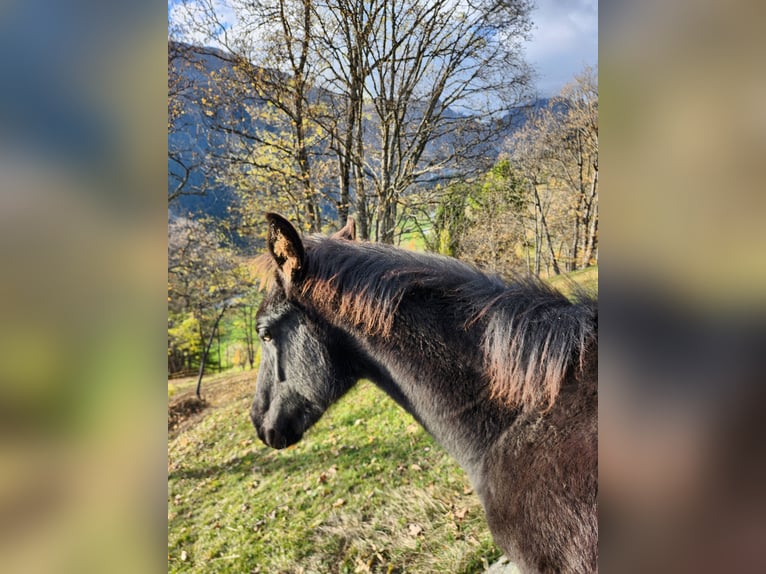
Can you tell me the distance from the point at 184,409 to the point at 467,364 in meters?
5.45

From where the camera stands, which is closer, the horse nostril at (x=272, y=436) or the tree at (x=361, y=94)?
the horse nostril at (x=272, y=436)

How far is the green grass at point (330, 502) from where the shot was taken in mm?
2902

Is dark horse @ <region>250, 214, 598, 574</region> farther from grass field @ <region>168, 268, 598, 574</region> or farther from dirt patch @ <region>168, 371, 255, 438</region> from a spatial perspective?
dirt patch @ <region>168, 371, 255, 438</region>

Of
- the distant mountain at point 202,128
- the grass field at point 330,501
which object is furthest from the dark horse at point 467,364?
the distant mountain at point 202,128

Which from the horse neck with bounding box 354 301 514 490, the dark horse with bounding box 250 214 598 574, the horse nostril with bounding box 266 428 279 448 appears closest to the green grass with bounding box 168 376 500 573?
the horse nostril with bounding box 266 428 279 448

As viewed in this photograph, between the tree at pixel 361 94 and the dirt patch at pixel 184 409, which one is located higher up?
the tree at pixel 361 94

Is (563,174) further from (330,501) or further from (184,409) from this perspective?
(184,409)

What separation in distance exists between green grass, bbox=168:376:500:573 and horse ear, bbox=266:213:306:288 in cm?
166

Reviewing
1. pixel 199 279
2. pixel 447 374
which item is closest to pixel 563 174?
pixel 447 374

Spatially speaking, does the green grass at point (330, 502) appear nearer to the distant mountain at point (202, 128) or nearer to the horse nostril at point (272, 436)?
the horse nostril at point (272, 436)

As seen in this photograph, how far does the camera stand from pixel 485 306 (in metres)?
1.50

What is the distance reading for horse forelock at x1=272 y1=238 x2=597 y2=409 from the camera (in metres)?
1.34
